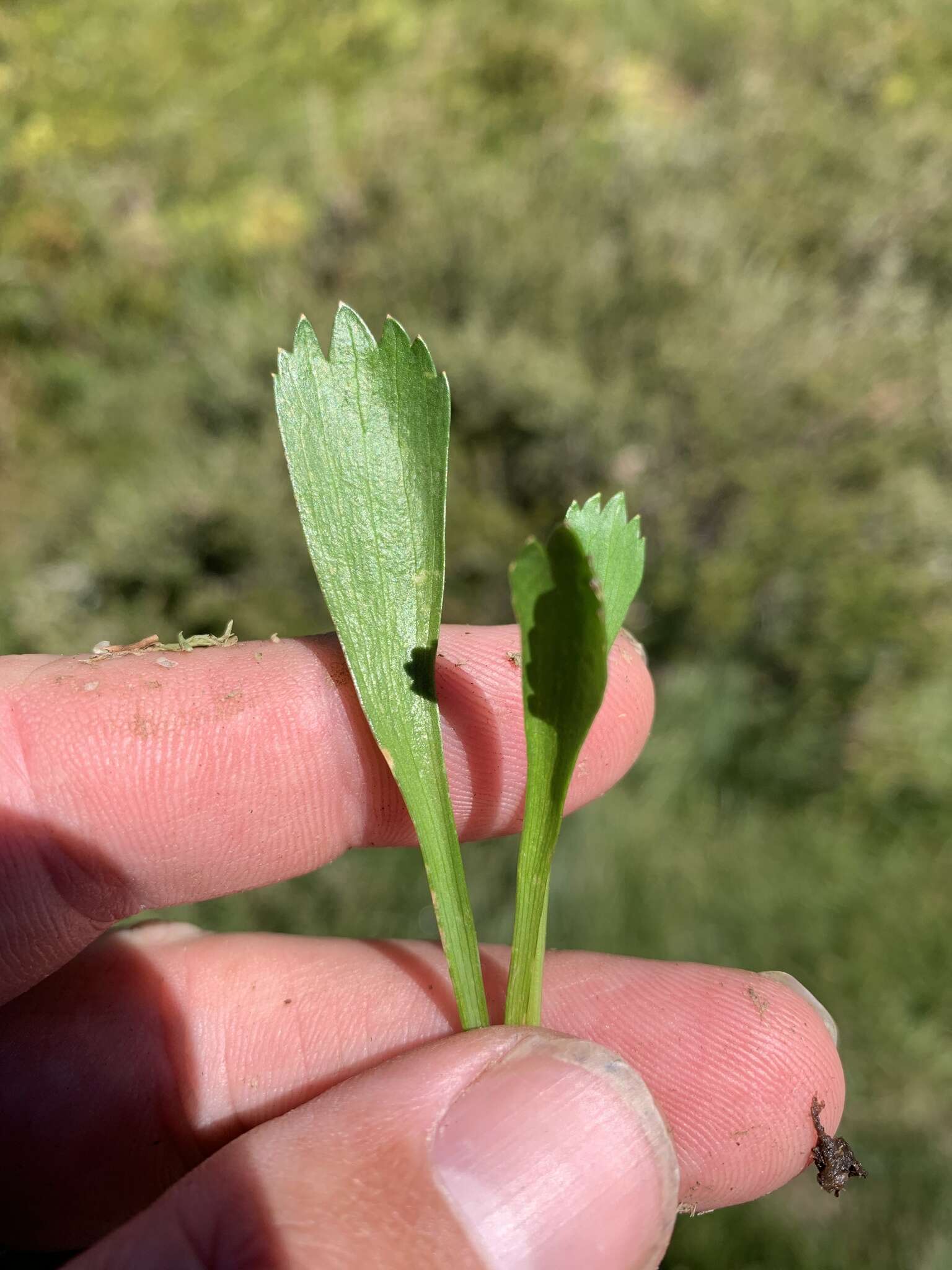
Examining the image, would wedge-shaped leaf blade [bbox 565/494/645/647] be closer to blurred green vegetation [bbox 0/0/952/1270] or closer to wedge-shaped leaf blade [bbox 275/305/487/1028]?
wedge-shaped leaf blade [bbox 275/305/487/1028]

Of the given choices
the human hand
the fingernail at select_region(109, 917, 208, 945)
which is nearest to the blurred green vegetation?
the fingernail at select_region(109, 917, 208, 945)

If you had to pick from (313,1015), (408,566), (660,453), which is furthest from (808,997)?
(660,453)

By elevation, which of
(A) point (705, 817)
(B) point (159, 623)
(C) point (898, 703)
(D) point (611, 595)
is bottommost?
(A) point (705, 817)

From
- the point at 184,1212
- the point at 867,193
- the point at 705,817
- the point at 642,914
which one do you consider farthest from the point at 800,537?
the point at 184,1212

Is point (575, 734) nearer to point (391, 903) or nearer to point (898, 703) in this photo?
point (391, 903)

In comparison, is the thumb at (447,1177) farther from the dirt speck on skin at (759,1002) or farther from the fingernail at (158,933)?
the fingernail at (158,933)

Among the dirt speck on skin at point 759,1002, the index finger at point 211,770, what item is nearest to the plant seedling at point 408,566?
the index finger at point 211,770

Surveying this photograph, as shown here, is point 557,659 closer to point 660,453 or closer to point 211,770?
point 211,770
